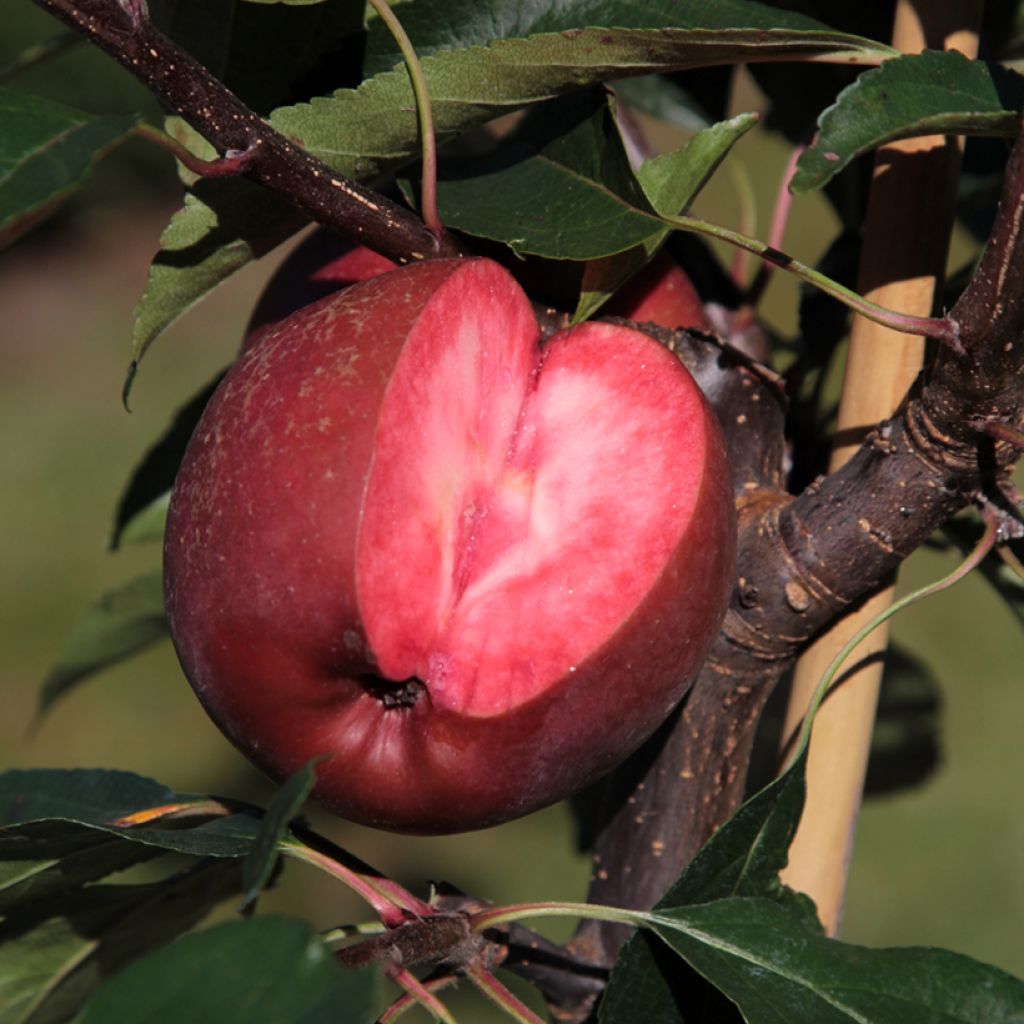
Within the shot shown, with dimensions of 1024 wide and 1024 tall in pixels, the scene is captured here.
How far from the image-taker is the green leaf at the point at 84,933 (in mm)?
543

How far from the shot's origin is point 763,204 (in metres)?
2.95

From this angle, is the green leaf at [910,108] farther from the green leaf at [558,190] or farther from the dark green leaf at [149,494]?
the dark green leaf at [149,494]

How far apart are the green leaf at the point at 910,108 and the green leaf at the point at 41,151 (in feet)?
0.72

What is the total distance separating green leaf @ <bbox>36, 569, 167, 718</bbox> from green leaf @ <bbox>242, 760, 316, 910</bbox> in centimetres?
38

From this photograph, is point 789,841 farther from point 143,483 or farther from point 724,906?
point 143,483

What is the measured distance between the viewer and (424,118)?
450mm

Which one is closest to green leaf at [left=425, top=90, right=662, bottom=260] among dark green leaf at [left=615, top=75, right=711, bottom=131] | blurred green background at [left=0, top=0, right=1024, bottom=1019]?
dark green leaf at [left=615, top=75, right=711, bottom=131]

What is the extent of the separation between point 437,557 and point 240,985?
14 cm

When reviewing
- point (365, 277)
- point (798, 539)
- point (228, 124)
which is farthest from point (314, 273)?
point (798, 539)

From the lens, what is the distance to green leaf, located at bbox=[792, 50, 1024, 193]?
42 centimetres

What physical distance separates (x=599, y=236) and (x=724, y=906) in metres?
0.25

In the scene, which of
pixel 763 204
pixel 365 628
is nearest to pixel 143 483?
pixel 365 628

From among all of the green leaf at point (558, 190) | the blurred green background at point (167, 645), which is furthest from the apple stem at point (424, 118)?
the blurred green background at point (167, 645)

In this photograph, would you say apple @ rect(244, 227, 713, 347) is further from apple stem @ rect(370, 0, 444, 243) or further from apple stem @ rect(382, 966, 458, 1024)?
apple stem @ rect(382, 966, 458, 1024)
